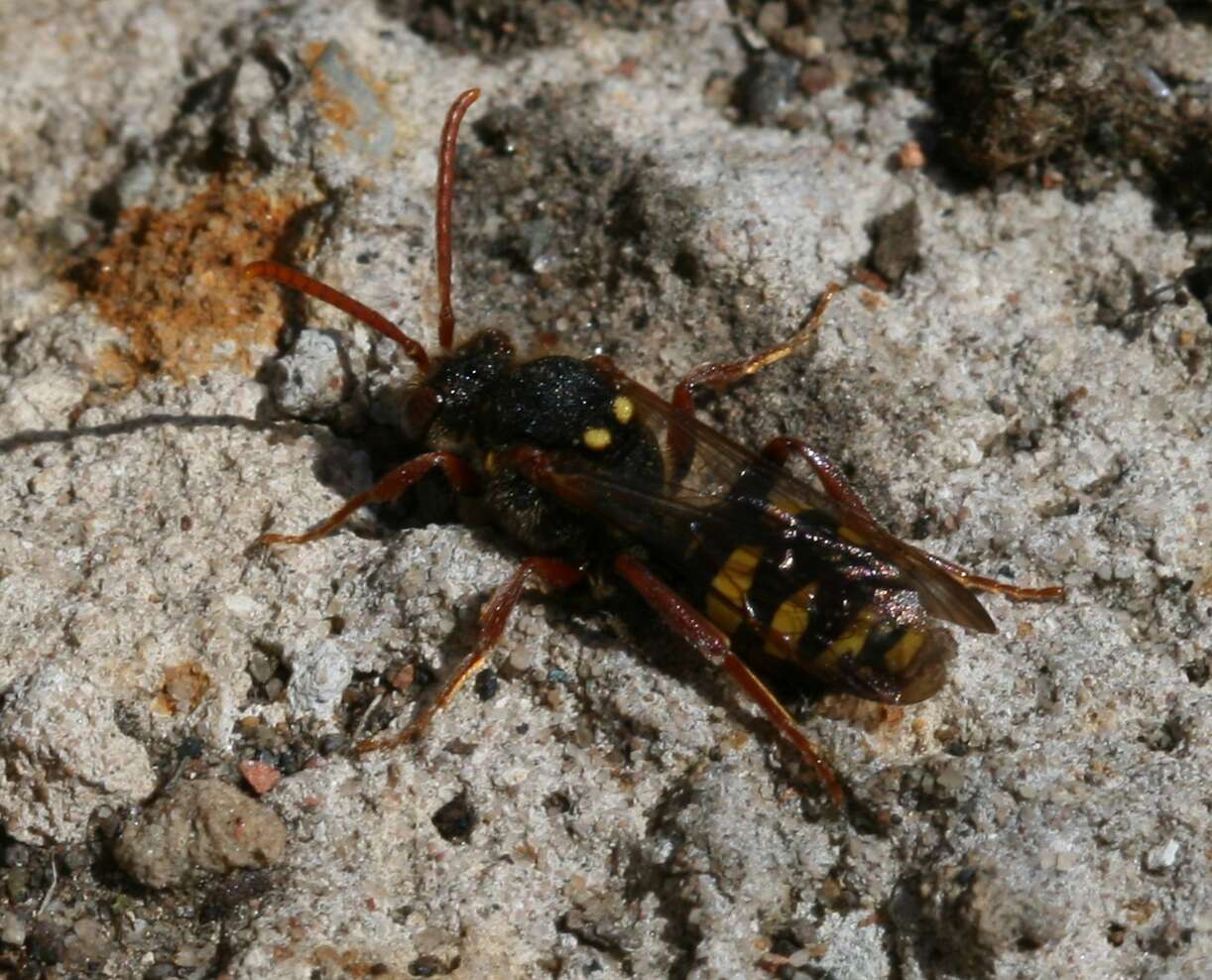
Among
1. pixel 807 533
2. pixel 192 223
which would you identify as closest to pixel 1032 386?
pixel 807 533

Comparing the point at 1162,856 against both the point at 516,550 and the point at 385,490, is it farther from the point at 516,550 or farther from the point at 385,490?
the point at 385,490

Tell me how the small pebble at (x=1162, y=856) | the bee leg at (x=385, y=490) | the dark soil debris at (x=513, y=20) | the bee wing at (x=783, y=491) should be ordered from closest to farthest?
the small pebble at (x=1162, y=856) < the bee wing at (x=783, y=491) < the bee leg at (x=385, y=490) < the dark soil debris at (x=513, y=20)

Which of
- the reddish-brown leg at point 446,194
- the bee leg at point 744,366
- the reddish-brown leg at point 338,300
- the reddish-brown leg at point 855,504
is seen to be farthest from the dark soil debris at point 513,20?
the reddish-brown leg at point 855,504

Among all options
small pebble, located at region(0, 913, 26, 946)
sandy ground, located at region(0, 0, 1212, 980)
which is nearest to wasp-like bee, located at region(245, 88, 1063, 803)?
sandy ground, located at region(0, 0, 1212, 980)

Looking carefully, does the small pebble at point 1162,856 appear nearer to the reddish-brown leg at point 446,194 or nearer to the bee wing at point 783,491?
the bee wing at point 783,491

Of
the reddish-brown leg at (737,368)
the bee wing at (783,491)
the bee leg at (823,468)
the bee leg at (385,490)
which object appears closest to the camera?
the bee wing at (783,491)

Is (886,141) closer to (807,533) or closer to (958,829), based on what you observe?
(807,533)

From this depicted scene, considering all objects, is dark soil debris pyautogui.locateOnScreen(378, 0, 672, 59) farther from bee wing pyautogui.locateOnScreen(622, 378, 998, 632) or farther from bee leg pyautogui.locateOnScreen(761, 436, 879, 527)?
bee leg pyautogui.locateOnScreen(761, 436, 879, 527)
